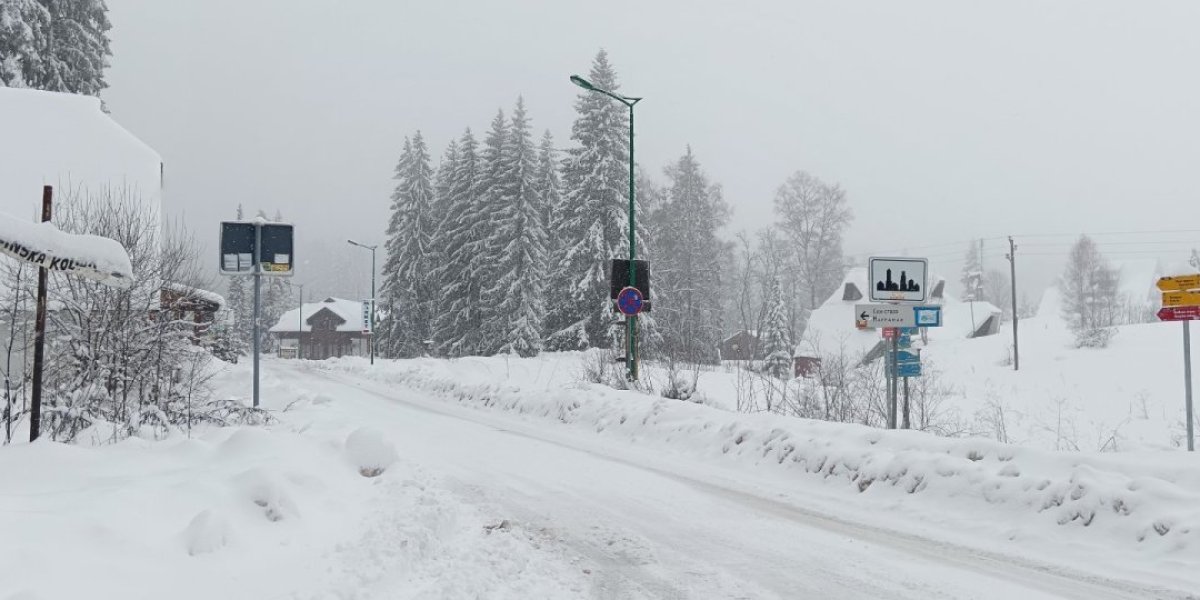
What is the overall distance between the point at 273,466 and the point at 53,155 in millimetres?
21483

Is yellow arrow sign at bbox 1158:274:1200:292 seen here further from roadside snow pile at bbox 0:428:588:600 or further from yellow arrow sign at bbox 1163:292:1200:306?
roadside snow pile at bbox 0:428:588:600

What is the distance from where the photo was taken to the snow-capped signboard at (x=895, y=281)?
9398 mm

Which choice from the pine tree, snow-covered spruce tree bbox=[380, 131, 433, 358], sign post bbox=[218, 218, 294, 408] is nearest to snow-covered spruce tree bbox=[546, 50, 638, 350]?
the pine tree

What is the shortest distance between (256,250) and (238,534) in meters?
8.64

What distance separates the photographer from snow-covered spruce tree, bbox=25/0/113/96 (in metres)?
31.7

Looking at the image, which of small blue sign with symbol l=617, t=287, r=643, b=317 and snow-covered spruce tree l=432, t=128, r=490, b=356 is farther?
snow-covered spruce tree l=432, t=128, r=490, b=356

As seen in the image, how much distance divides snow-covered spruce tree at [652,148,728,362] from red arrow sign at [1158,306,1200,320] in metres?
32.0

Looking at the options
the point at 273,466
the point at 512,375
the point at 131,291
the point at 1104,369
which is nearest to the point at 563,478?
the point at 273,466

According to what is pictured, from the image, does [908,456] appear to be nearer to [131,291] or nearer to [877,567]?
[877,567]

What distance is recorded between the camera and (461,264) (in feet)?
141

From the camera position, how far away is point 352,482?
274 inches

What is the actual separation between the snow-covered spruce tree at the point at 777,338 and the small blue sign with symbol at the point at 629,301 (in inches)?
1313

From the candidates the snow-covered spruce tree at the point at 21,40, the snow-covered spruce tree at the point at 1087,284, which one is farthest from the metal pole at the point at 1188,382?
the snow-covered spruce tree at the point at 1087,284

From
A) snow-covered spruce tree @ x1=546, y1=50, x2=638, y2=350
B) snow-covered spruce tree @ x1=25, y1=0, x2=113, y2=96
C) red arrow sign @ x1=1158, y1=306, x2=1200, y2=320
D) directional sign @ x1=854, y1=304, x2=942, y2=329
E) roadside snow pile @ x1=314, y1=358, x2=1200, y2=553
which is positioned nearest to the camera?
roadside snow pile @ x1=314, y1=358, x2=1200, y2=553
